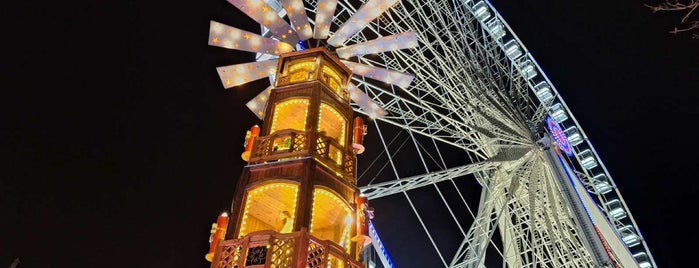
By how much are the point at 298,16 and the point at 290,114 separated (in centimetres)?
237

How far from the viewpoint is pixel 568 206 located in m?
14.9

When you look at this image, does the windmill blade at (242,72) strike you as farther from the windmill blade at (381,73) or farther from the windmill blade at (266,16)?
the windmill blade at (381,73)

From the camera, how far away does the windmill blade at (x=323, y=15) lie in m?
12.8

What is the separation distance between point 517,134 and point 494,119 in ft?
2.97

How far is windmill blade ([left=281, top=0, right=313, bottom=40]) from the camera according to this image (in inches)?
501

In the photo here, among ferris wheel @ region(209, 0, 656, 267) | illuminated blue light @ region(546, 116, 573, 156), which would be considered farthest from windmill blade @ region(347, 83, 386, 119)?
illuminated blue light @ region(546, 116, 573, 156)

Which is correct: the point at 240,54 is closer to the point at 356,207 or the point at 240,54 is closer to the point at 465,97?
the point at 465,97

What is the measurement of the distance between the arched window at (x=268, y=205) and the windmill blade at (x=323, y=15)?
4.30 metres

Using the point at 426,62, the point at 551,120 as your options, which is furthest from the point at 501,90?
the point at 551,120

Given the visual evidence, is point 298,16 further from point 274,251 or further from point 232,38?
point 274,251

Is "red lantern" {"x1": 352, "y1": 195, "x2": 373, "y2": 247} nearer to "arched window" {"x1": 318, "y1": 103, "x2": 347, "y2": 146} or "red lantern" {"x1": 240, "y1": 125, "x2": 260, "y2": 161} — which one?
"arched window" {"x1": 318, "y1": 103, "x2": 347, "y2": 146}

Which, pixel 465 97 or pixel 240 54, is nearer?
pixel 465 97

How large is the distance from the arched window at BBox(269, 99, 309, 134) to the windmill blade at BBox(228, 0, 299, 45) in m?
1.64

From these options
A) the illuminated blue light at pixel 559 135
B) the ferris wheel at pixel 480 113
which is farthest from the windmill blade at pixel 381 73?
the illuminated blue light at pixel 559 135
